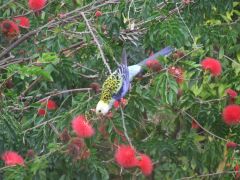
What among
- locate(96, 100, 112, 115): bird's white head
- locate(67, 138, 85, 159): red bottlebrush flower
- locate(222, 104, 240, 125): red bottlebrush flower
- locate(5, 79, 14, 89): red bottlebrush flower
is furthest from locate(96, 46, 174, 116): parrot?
locate(5, 79, 14, 89): red bottlebrush flower

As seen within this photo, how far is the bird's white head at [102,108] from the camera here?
227cm

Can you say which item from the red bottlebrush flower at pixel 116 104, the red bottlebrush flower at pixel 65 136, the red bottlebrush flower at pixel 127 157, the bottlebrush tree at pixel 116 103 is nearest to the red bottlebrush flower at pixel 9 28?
the bottlebrush tree at pixel 116 103

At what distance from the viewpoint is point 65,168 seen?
2947mm

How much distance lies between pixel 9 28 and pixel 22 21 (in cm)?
16

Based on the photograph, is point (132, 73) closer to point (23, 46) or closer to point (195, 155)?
point (195, 155)

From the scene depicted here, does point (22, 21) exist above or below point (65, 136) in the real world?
above

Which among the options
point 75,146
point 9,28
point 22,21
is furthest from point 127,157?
point 22,21

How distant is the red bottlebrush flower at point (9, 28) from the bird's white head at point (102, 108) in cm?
118

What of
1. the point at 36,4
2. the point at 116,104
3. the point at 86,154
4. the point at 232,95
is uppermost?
the point at 36,4

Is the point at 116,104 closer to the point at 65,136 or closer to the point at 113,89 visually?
the point at 113,89

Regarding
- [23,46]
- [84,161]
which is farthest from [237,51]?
[84,161]

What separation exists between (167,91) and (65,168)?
0.76 metres

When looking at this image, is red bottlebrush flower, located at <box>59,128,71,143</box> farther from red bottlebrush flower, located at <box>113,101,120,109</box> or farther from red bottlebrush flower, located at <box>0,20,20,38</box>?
red bottlebrush flower, located at <box>0,20,20,38</box>

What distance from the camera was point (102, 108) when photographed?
2277mm
